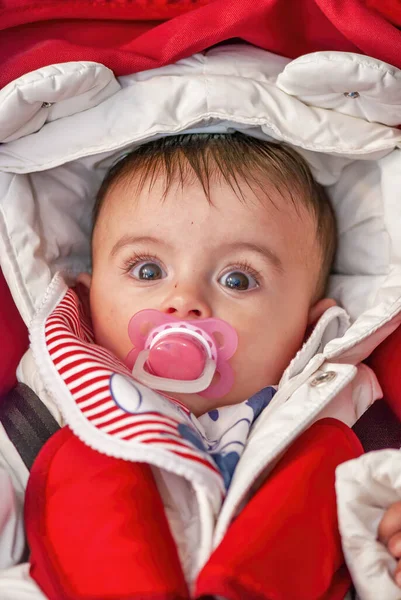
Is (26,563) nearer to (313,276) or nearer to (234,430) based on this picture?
(234,430)

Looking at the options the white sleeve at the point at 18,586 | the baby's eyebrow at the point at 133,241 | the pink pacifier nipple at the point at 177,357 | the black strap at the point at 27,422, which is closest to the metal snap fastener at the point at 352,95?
the baby's eyebrow at the point at 133,241

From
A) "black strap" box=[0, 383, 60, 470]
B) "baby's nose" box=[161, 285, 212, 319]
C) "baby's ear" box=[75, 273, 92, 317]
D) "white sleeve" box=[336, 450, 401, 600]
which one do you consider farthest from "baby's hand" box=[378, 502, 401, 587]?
"baby's ear" box=[75, 273, 92, 317]

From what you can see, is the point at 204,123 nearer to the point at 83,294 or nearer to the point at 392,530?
the point at 83,294

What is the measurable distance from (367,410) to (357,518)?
309 mm

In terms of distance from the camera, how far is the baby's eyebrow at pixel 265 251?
1.30 metres

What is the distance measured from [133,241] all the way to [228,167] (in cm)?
22

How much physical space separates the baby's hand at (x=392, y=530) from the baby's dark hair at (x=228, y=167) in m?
0.54

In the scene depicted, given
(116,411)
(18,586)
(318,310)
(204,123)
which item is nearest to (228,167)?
(204,123)

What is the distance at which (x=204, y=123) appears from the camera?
54.4 inches

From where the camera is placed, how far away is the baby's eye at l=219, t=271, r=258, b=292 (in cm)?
129

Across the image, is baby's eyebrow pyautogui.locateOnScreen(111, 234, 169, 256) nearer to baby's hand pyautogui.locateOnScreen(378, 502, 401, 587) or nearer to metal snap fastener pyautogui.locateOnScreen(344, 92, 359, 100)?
metal snap fastener pyautogui.locateOnScreen(344, 92, 359, 100)

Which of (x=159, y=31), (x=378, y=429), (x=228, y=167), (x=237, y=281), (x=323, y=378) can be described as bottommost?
(x=378, y=429)

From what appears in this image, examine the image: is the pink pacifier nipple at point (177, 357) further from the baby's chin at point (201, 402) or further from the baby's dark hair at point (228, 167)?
the baby's dark hair at point (228, 167)

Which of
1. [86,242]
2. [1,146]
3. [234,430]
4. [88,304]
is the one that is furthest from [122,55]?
[234,430]
